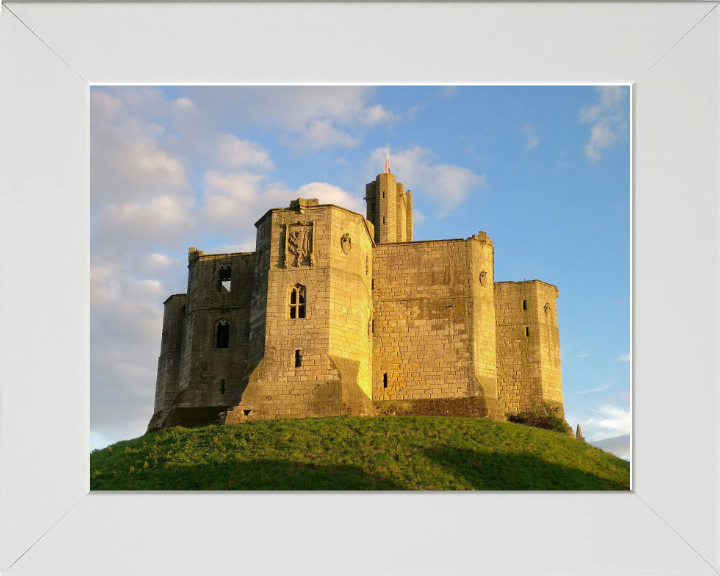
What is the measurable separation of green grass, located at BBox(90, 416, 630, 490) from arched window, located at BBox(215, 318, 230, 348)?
6076 millimetres

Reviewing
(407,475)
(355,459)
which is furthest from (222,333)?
(407,475)

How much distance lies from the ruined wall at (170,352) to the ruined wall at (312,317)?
7.85m

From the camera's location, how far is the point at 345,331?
33000mm

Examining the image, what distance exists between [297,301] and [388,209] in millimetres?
10873

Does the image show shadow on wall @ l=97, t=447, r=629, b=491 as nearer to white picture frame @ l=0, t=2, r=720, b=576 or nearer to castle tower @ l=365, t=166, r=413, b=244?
white picture frame @ l=0, t=2, r=720, b=576

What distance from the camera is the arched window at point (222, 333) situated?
37031mm

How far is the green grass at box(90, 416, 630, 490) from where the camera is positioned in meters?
25.3

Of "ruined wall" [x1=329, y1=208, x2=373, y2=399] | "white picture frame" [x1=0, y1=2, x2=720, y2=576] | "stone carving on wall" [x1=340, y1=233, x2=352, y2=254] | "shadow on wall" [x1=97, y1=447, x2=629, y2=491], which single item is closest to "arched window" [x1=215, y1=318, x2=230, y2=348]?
"ruined wall" [x1=329, y1=208, x2=373, y2=399]

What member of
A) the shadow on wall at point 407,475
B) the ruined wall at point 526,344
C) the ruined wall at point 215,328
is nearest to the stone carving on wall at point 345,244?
the ruined wall at point 215,328


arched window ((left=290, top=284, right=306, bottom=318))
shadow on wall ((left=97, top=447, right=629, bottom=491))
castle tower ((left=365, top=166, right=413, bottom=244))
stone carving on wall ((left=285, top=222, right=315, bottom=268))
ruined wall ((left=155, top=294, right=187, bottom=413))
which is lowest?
shadow on wall ((left=97, top=447, right=629, bottom=491))

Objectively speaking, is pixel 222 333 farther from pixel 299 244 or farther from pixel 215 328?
pixel 299 244
